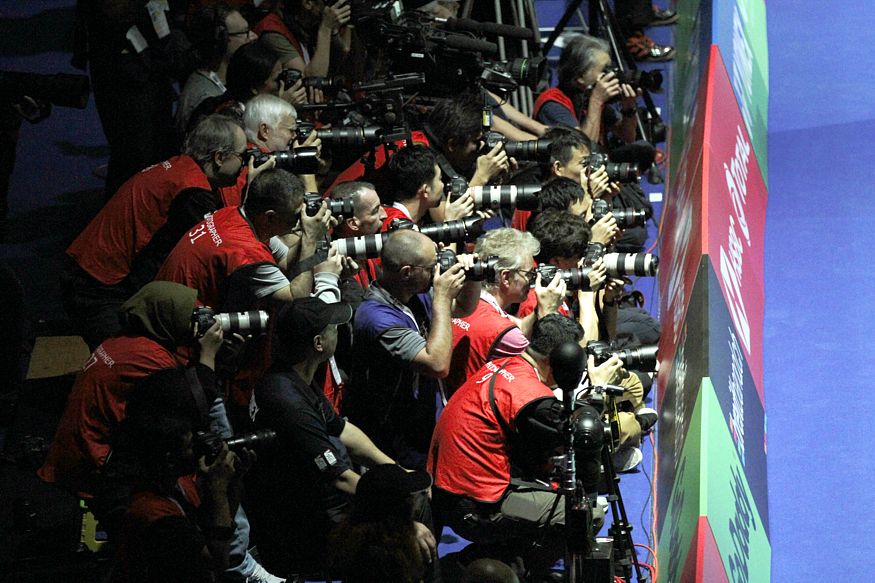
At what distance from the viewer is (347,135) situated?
244 inches

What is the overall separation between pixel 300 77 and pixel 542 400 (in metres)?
2.82

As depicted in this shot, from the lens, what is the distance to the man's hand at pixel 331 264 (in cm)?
543

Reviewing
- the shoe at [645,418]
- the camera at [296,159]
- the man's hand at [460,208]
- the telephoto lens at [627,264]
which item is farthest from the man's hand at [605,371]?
the camera at [296,159]

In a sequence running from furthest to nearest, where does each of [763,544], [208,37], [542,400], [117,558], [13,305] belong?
[208,37] < [13,305] < [763,544] < [542,400] < [117,558]

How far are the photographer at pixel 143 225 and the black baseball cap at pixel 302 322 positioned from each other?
117cm

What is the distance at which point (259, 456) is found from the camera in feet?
15.2

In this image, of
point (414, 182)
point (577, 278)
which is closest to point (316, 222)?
point (414, 182)

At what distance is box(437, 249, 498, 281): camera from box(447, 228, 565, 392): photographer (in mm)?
48

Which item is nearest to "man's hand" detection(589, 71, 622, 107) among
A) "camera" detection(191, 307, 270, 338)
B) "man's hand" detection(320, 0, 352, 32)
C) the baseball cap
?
"man's hand" detection(320, 0, 352, 32)

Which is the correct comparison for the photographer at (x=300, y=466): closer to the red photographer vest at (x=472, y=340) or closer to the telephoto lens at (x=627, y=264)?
the red photographer vest at (x=472, y=340)

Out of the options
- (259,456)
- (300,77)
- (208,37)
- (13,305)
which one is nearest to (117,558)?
(259,456)

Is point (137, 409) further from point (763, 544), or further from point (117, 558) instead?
point (763, 544)

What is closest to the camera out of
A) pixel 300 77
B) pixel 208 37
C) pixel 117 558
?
pixel 117 558

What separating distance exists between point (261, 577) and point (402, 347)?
1.05m
